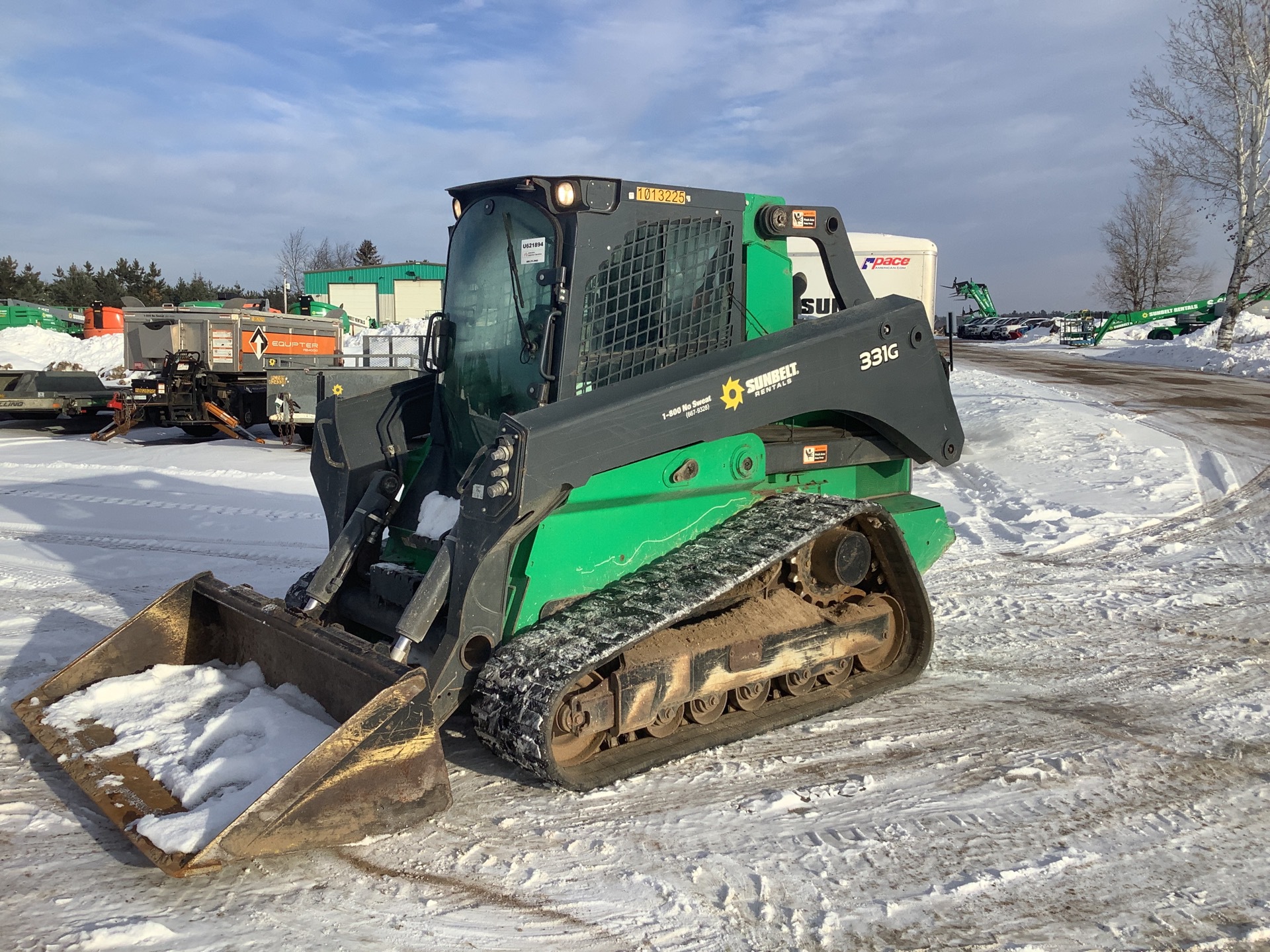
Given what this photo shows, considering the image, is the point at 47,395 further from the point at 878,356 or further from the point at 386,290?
the point at 386,290

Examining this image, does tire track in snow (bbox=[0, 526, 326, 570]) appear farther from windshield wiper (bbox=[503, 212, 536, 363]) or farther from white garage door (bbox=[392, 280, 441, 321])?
white garage door (bbox=[392, 280, 441, 321])

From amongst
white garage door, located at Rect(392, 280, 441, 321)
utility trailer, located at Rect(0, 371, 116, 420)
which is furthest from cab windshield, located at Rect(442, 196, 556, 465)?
white garage door, located at Rect(392, 280, 441, 321)

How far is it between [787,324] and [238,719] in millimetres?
3265

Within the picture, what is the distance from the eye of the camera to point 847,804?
394 centimetres

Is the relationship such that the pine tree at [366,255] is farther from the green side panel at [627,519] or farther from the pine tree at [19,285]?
the green side panel at [627,519]

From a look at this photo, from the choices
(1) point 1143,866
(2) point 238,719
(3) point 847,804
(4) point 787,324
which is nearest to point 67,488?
(2) point 238,719

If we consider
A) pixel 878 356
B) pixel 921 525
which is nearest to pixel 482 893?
pixel 878 356

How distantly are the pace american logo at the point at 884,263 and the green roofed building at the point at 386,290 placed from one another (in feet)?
97.1

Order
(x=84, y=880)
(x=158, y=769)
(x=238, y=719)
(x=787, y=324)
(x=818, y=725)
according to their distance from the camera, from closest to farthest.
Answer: (x=84, y=880), (x=158, y=769), (x=238, y=719), (x=818, y=725), (x=787, y=324)

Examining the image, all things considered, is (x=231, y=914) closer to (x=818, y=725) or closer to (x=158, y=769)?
(x=158, y=769)

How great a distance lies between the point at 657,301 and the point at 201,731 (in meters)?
2.75

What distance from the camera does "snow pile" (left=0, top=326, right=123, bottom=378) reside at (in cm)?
2845

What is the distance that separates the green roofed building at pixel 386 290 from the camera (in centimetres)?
4253

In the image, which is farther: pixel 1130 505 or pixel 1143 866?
pixel 1130 505
